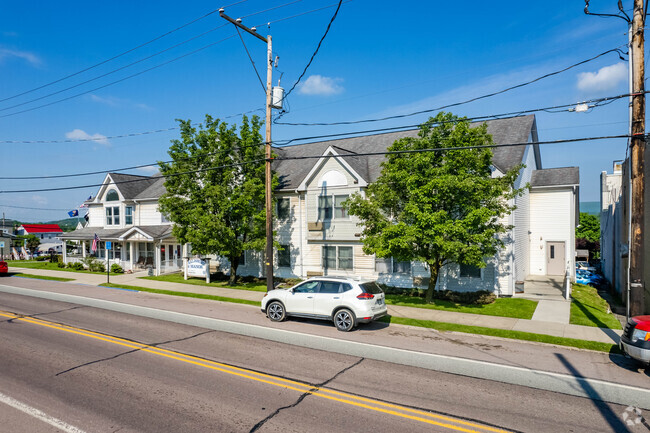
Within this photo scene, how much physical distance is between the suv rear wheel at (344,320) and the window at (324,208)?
10980mm

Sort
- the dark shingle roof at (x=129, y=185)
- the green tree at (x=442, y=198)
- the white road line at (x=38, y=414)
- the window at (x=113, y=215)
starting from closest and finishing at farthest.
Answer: the white road line at (x=38, y=414), the green tree at (x=442, y=198), the dark shingle roof at (x=129, y=185), the window at (x=113, y=215)

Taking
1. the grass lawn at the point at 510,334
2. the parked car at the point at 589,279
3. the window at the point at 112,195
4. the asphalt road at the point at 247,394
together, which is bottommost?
the parked car at the point at 589,279

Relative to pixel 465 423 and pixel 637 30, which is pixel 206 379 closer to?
pixel 465 423

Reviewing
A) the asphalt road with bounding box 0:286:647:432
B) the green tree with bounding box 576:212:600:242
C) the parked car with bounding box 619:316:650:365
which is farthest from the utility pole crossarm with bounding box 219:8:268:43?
the green tree with bounding box 576:212:600:242

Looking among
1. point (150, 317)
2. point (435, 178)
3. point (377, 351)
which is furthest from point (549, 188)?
point (150, 317)

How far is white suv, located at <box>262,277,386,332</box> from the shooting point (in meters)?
12.8

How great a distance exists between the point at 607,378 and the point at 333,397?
6097 millimetres

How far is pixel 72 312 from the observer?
16328 mm

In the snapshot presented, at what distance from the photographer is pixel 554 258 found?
23.5 m

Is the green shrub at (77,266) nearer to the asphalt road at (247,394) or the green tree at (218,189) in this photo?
the green tree at (218,189)

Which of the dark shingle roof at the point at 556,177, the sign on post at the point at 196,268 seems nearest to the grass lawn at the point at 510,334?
the dark shingle roof at the point at 556,177

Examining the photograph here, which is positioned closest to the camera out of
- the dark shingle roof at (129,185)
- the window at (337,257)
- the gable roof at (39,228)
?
the window at (337,257)

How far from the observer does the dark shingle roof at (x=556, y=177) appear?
22.8m

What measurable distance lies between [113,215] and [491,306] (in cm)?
3213
